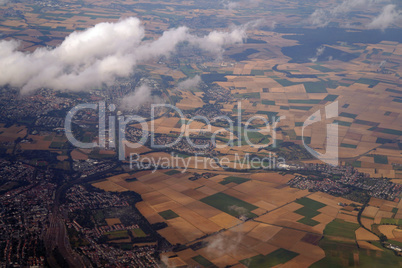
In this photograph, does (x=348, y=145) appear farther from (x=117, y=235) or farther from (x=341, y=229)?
(x=117, y=235)

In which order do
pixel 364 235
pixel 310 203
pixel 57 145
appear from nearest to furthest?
pixel 364 235 → pixel 310 203 → pixel 57 145

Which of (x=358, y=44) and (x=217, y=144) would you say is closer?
(x=217, y=144)

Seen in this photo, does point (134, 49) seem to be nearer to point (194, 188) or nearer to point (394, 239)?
point (194, 188)

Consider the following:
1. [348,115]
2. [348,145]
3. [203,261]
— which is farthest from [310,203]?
[348,115]

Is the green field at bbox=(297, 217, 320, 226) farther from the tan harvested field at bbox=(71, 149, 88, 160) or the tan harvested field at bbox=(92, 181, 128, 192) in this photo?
the tan harvested field at bbox=(71, 149, 88, 160)

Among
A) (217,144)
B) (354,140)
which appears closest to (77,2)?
(217,144)

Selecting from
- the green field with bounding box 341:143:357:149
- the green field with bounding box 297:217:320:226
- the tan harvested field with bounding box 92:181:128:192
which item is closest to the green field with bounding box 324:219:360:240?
the green field with bounding box 297:217:320:226
